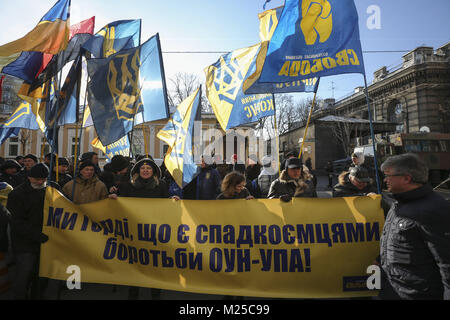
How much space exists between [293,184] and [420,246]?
192 centimetres

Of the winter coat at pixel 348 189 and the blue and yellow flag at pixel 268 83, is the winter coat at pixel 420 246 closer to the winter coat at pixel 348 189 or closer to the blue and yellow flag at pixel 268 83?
the winter coat at pixel 348 189

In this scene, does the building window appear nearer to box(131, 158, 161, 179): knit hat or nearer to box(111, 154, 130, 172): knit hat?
box(111, 154, 130, 172): knit hat

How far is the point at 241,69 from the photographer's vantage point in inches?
213

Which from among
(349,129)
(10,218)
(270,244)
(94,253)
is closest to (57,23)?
(10,218)

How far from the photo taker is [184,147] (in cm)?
404

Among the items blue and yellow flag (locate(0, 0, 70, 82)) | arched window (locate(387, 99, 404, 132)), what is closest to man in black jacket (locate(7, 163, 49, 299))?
blue and yellow flag (locate(0, 0, 70, 82))

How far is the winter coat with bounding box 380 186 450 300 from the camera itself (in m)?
1.69

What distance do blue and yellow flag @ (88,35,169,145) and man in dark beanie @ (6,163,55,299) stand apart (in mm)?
981

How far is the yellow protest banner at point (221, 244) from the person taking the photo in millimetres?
2873

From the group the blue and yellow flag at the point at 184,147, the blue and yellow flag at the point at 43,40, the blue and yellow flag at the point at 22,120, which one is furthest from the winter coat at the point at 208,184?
the blue and yellow flag at the point at 22,120

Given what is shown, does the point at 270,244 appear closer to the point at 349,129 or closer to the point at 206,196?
the point at 206,196

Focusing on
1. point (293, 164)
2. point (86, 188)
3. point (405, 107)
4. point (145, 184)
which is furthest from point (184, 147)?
point (405, 107)

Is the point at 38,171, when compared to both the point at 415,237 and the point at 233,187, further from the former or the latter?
the point at 415,237

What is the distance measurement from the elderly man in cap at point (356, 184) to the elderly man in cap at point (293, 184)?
1.24ft
